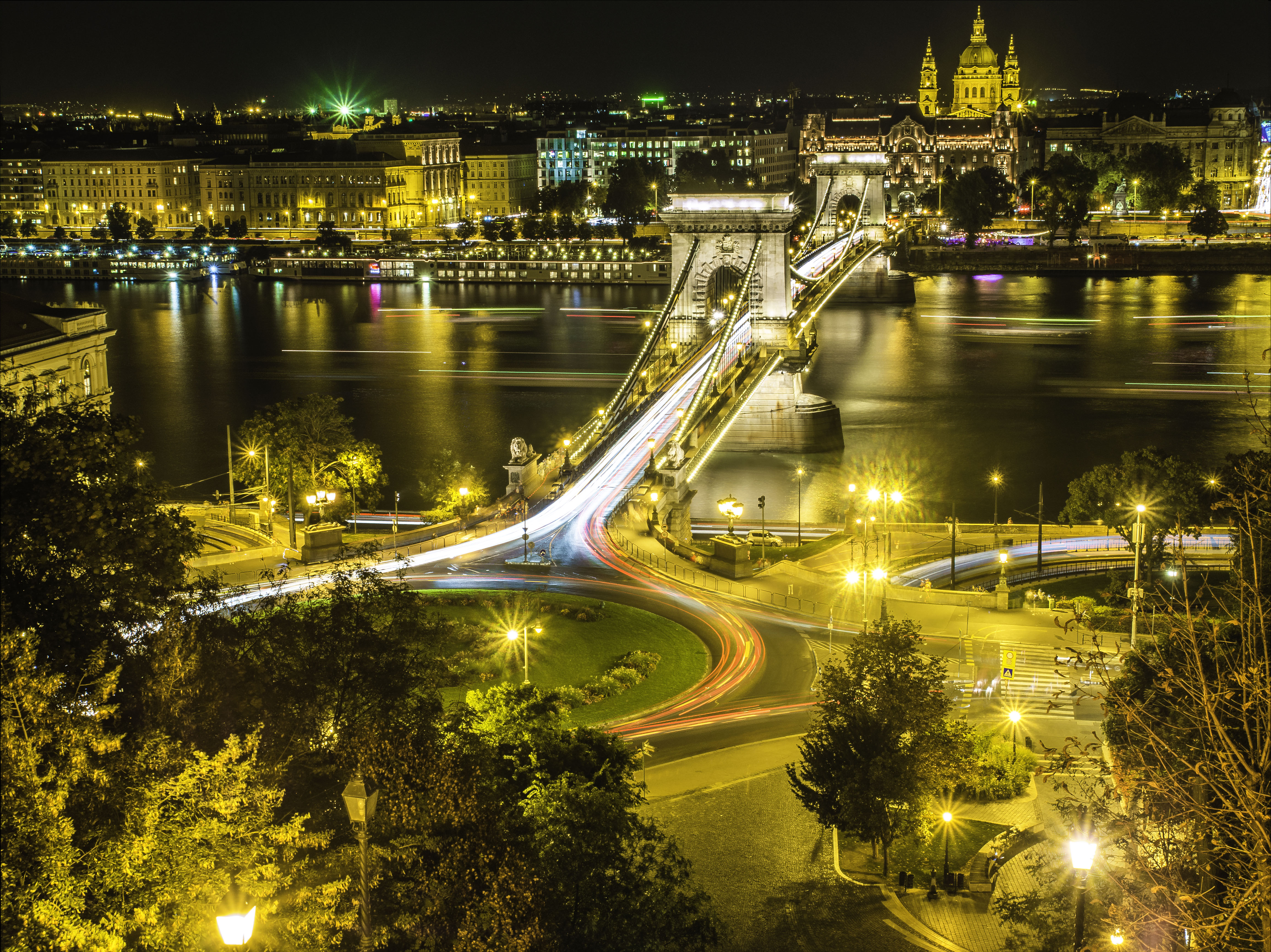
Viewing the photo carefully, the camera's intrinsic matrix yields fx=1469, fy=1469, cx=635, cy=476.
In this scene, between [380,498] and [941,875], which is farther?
[380,498]

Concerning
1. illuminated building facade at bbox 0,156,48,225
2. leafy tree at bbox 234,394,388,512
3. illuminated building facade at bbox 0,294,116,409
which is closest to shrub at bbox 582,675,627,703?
leafy tree at bbox 234,394,388,512

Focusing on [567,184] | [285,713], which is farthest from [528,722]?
[567,184]

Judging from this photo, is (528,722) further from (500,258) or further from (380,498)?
(500,258)

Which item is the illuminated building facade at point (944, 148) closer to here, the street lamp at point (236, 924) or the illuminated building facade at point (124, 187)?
the illuminated building facade at point (124, 187)

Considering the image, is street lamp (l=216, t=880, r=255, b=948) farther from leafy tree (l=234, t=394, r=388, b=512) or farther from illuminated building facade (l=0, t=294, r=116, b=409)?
illuminated building facade (l=0, t=294, r=116, b=409)

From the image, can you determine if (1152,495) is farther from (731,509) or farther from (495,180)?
(495,180)

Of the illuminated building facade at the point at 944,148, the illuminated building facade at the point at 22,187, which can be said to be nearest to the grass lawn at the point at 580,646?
the illuminated building facade at the point at 944,148
